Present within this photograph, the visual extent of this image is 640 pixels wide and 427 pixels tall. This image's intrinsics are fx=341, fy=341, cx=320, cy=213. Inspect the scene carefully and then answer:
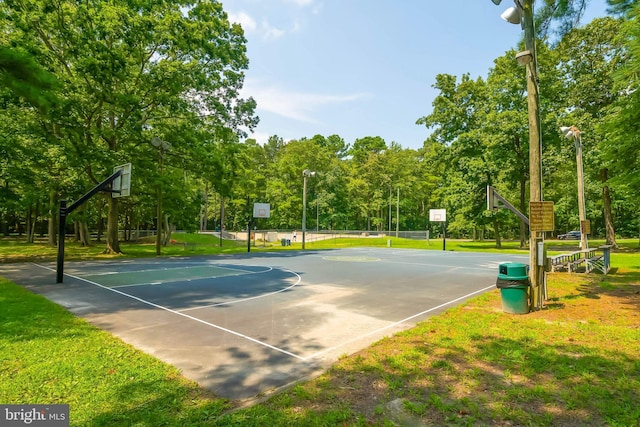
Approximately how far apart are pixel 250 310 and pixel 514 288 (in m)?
5.41

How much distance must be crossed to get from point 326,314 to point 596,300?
6252 mm

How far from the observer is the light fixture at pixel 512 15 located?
21.1ft

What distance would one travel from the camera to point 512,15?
21.2 feet

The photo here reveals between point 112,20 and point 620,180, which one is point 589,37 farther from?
point 112,20

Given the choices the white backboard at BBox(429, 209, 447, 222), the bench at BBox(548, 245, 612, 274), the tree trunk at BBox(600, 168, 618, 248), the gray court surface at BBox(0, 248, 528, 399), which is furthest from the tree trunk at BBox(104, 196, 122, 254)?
the tree trunk at BBox(600, 168, 618, 248)

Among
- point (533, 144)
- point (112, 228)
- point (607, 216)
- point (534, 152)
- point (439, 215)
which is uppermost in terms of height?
point (533, 144)

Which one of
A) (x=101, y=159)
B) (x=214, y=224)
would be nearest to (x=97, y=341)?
(x=101, y=159)

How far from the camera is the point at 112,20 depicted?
17.1 metres

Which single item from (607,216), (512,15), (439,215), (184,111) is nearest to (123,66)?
(184,111)
